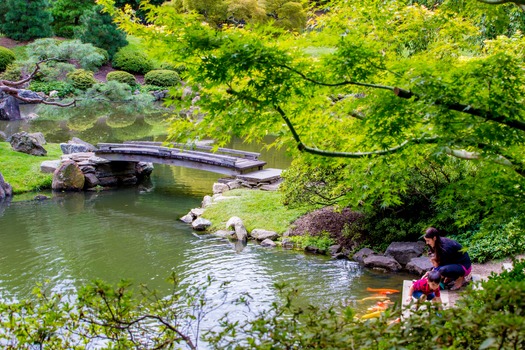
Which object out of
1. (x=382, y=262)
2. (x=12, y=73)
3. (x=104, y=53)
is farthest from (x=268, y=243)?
(x=104, y=53)

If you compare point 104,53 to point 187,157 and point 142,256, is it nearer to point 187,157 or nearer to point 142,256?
point 187,157

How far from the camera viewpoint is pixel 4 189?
Result: 1634 centimetres

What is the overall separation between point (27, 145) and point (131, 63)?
967 inches

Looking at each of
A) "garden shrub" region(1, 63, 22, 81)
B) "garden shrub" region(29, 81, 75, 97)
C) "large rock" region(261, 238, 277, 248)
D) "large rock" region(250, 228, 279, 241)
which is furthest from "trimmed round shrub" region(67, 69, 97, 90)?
"large rock" region(261, 238, 277, 248)

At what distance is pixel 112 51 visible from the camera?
143 ft

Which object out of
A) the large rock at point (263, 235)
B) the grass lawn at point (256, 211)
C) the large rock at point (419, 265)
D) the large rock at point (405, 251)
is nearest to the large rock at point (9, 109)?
the grass lawn at point (256, 211)

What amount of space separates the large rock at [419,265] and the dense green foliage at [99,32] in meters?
35.7

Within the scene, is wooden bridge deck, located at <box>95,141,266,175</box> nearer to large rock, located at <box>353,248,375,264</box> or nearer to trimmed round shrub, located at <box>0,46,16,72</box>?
large rock, located at <box>353,248,375,264</box>

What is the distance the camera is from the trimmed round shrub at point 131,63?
42844 millimetres

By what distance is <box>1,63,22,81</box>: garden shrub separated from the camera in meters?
34.9

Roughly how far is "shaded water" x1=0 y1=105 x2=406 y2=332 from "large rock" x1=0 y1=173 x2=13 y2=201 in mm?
768

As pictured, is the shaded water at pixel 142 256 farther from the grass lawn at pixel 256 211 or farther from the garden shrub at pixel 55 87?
the garden shrub at pixel 55 87

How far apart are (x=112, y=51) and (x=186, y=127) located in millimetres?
40702

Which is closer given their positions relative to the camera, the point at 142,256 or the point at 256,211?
the point at 142,256
